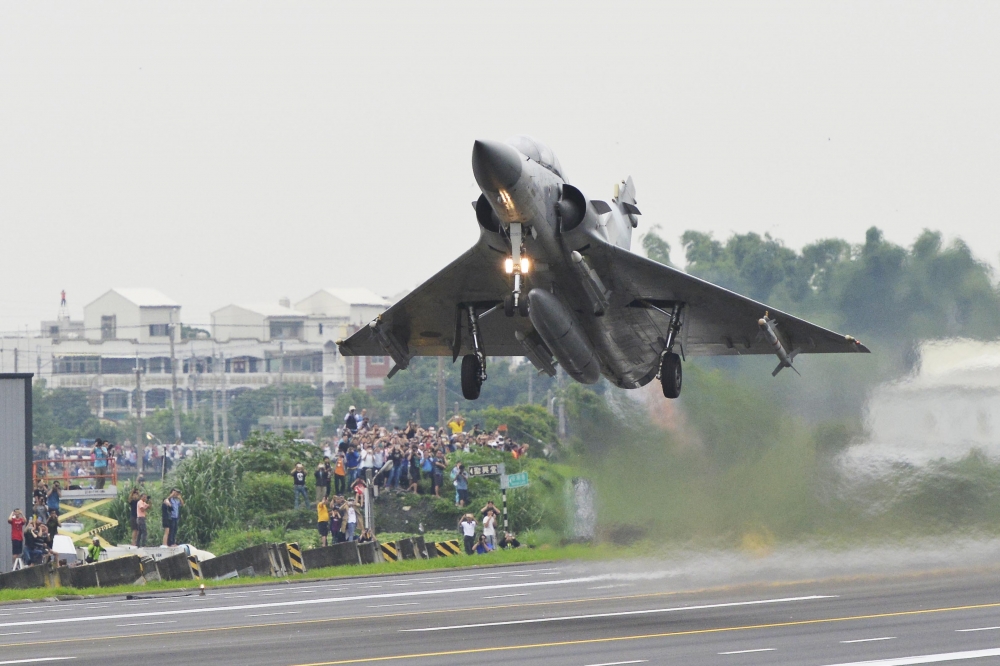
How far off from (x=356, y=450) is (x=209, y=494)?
5207 millimetres

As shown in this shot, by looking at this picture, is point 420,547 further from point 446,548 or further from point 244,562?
point 244,562

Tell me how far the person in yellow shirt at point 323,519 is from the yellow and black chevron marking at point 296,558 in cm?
168

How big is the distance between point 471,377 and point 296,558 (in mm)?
14950

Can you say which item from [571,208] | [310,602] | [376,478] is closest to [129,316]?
[376,478]

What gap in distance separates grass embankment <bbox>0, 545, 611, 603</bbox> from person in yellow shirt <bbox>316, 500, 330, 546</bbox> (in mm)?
1886

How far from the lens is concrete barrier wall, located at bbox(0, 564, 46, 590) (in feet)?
107

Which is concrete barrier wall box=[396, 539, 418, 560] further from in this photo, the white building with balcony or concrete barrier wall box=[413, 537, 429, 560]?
the white building with balcony

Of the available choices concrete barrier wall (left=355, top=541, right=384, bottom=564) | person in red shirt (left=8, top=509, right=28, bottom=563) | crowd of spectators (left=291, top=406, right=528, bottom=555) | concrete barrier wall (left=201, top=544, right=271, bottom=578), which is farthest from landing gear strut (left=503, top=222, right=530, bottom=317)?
person in red shirt (left=8, top=509, right=28, bottom=563)

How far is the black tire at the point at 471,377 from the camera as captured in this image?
22953mm

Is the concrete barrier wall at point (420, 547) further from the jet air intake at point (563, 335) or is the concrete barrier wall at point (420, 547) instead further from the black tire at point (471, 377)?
the black tire at point (471, 377)

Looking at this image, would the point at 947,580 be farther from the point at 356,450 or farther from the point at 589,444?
the point at 356,450

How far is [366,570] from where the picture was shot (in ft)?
119

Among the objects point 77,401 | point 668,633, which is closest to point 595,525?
point 668,633

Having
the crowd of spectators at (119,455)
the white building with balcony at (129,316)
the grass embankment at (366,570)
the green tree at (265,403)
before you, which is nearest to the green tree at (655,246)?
the grass embankment at (366,570)
